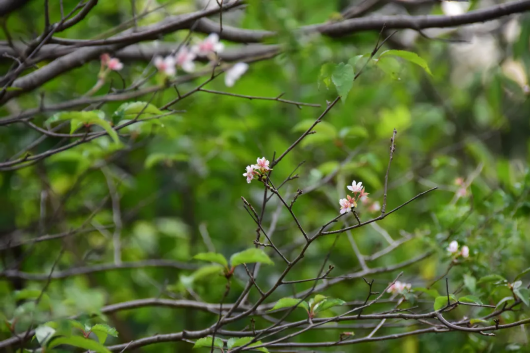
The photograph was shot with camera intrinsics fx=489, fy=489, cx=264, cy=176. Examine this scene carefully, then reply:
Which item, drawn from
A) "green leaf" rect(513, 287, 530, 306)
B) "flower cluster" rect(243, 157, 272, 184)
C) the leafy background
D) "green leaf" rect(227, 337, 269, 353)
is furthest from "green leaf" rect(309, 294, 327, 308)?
the leafy background

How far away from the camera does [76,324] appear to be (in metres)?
1.17

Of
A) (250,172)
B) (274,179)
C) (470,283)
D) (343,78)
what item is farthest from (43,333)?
(274,179)

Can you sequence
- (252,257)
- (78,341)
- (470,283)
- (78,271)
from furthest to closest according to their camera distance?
1. (78,271)
2. (470,283)
3. (252,257)
4. (78,341)

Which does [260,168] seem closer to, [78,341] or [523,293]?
[78,341]

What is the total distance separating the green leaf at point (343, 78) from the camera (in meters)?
1.17

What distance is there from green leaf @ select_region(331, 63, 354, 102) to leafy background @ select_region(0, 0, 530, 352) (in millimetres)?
688

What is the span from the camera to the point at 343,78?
1192 millimetres

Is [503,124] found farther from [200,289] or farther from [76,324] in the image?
[76,324]

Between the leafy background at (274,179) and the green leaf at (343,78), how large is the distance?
69 centimetres

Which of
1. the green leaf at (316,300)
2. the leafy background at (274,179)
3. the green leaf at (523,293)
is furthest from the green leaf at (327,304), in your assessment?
the leafy background at (274,179)

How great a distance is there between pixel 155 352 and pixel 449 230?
5.66 ft

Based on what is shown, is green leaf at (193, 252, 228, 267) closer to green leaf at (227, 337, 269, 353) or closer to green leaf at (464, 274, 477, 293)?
green leaf at (227, 337, 269, 353)

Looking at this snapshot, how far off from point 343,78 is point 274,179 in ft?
4.61

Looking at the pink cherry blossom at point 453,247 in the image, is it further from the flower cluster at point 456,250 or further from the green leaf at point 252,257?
the green leaf at point 252,257
